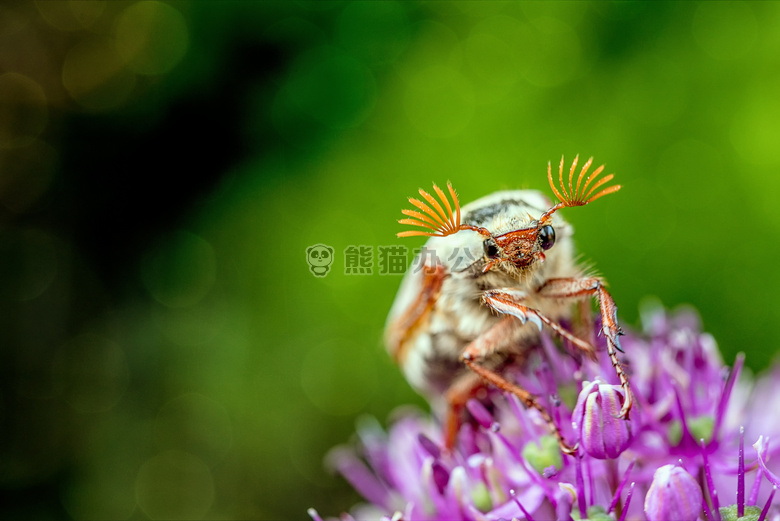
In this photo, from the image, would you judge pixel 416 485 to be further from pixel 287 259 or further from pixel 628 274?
pixel 287 259

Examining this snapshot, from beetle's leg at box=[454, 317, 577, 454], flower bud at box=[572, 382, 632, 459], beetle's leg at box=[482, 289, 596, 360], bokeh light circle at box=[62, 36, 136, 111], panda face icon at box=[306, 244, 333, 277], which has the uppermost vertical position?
bokeh light circle at box=[62, 36, 136, 111]

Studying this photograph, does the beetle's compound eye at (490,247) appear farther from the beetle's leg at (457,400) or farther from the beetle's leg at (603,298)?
the beetle's leg at (457,400)

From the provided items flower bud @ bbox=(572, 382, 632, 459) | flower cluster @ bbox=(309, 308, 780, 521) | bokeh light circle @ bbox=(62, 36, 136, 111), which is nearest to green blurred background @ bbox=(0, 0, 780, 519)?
bokeh light circle @ bbox=(62, 36, 136, 111)

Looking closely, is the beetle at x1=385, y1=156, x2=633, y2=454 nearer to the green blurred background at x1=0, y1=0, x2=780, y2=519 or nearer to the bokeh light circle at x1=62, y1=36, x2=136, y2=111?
the green blurred background at x1=0, y1=0, x2=780, y2=519

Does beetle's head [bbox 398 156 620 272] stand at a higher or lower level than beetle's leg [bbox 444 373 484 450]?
higher

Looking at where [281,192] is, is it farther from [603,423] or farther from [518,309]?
[603,423]

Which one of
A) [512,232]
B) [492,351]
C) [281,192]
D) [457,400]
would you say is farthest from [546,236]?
[281,192]

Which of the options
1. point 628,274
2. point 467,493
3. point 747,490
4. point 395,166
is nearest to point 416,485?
point 467,493
